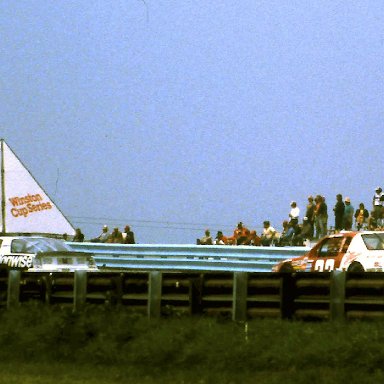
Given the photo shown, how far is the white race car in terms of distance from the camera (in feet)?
88.7

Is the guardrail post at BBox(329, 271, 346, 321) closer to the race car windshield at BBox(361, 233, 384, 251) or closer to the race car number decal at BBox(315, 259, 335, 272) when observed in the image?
the race car windshield at BBox(361, 233, 384, 251)

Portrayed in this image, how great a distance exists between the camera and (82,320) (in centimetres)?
1505

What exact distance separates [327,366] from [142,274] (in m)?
4.21

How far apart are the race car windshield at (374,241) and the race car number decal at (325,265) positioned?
862 mm

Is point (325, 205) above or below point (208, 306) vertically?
above

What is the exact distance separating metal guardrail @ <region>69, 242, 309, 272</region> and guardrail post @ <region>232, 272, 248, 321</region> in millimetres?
16110

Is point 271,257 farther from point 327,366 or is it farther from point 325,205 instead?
point 327,366

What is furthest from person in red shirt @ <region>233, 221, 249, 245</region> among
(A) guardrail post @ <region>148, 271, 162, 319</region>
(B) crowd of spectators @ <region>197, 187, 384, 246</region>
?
(A) guardrail post @ <region>148, 271, 162, 319</region>

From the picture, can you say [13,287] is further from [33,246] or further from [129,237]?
[129,237]

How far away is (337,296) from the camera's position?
1334 centimetres

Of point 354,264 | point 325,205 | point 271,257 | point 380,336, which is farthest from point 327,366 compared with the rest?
point 325,205

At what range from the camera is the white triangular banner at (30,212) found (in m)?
35.0

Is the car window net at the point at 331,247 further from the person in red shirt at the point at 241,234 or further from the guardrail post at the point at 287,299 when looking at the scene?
the guardrail post at the point at 287,299

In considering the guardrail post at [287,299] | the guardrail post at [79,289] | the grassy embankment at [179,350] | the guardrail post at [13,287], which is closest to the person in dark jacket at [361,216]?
the guardrail post at [13,287]
